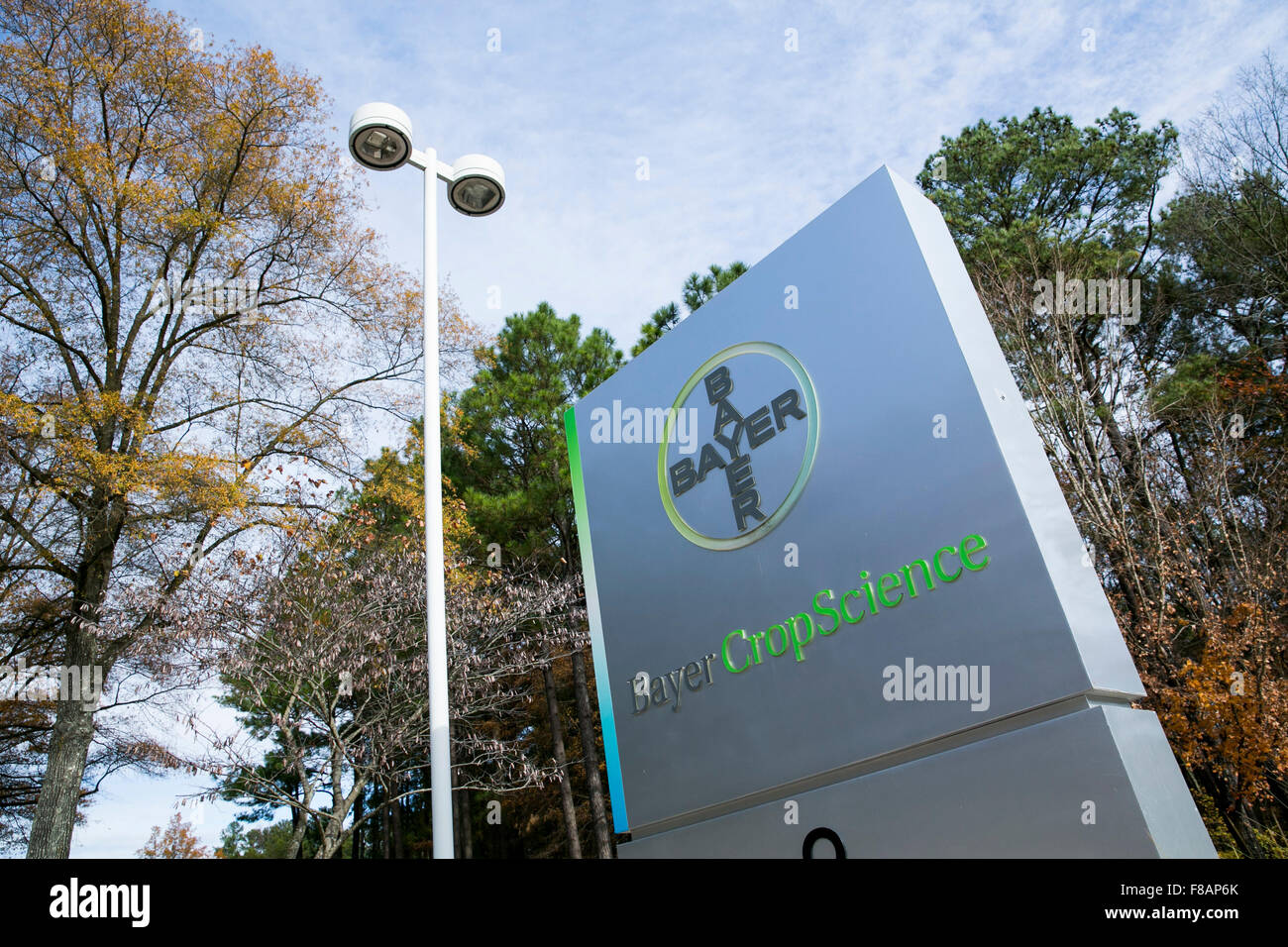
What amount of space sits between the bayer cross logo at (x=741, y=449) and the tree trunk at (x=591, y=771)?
1023cm

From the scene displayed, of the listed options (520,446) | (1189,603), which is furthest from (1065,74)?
(520,446)

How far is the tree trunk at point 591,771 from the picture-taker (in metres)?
14.3

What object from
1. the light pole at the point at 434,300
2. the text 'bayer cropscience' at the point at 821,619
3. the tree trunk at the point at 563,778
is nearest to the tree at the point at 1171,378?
the text 'bayer cropscience' at the point at 821,619

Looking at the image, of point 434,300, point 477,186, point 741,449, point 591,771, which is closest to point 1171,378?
point 591,771

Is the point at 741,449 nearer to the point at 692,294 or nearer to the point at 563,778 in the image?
the point at 563,778

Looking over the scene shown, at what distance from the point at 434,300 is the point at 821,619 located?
370 centimetres

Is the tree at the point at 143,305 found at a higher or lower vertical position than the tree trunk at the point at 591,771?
higher

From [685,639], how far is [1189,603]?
9.48 m

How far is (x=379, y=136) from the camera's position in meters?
6.02

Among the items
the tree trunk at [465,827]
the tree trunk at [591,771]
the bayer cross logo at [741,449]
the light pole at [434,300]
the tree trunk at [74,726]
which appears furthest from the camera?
the tree trunk at [465,827]

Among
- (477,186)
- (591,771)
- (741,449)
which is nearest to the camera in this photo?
(741,449)

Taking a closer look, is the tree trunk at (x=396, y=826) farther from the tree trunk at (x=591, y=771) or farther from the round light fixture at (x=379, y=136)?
the round light fixture at (x=379, y=136)

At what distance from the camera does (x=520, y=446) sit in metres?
16.7

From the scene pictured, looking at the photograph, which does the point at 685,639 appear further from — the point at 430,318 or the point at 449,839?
the point at 430,318
